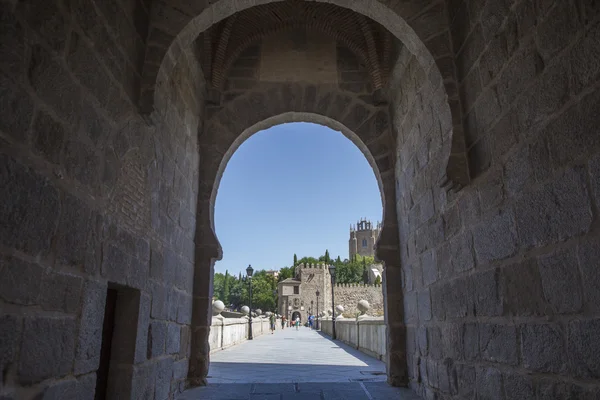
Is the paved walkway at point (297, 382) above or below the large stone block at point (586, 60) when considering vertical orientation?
below

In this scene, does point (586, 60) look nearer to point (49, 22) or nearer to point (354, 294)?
point (49, 22)

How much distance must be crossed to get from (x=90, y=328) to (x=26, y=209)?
37.4 inches

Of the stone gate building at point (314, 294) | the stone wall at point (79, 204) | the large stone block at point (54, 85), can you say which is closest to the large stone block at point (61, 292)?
the stone wall at point (79, 204)

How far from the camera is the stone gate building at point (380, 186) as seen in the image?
179 cm

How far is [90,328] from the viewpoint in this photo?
2402mm

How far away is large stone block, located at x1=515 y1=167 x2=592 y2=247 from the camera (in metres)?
1.79

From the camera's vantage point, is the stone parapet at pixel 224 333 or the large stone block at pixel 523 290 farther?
the stone parapet at pixel 224 333

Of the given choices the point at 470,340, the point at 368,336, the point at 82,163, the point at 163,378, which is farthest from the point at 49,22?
the point at 368,336

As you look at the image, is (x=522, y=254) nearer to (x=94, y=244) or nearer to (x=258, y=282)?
(x=94, y=244)

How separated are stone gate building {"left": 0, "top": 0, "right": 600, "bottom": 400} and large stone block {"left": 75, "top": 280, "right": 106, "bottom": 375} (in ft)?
0.05

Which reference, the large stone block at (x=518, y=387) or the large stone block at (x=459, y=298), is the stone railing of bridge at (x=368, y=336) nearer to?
the large stone block at (x=459, y=298)

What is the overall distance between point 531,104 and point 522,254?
2.70 feet

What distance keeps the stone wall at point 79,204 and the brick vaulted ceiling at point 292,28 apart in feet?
5.36

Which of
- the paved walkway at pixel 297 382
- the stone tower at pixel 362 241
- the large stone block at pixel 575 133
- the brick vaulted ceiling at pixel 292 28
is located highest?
the stone tower at pixel 362 241
